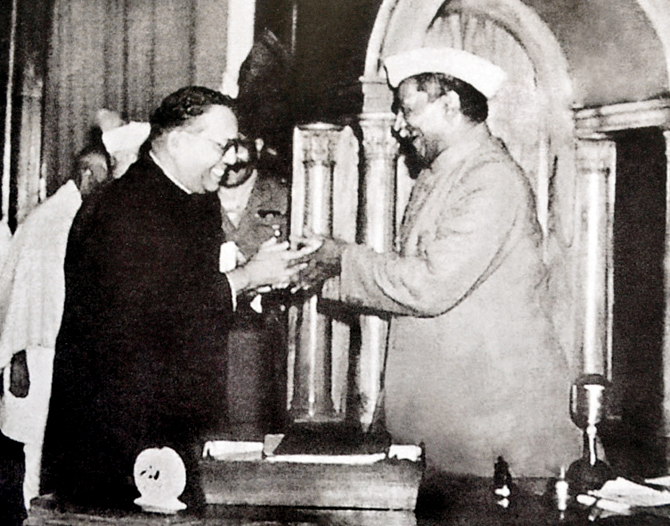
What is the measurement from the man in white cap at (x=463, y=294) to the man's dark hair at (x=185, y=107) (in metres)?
0.62

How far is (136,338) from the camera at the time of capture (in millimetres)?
3246

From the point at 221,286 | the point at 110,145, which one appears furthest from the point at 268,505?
the point at 110,145

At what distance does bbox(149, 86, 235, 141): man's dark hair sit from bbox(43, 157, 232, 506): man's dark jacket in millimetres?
164

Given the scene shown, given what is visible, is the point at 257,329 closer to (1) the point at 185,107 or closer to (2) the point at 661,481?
(1) the point at 185,107

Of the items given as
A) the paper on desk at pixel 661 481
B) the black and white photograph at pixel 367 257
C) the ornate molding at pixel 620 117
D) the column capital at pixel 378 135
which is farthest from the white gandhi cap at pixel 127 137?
the paper on desk at pixel 661 481

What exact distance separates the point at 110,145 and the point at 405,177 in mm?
1053

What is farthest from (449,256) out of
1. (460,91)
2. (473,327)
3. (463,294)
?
(460,91)

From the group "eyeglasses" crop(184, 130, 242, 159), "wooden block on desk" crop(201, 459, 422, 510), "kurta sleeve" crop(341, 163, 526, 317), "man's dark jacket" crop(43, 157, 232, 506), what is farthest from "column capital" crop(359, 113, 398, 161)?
"wooden block on desk" crop(201, 459, 422, 510)

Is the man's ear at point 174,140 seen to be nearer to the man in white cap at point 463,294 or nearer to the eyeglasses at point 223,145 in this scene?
the eyeglasses at point 223,145

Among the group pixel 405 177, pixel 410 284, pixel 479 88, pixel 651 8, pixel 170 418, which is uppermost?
pixel 651 8

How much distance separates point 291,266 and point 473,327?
65 centimetres

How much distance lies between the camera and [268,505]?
2.96 metres

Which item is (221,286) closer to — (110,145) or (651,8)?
(110,145)

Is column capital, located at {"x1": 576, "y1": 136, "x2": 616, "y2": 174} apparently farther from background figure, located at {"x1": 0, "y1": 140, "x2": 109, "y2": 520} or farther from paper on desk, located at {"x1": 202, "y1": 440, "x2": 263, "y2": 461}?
background figure, located at {"x1": 0, "y1": 140, "x2": 109, "y2": 520}
